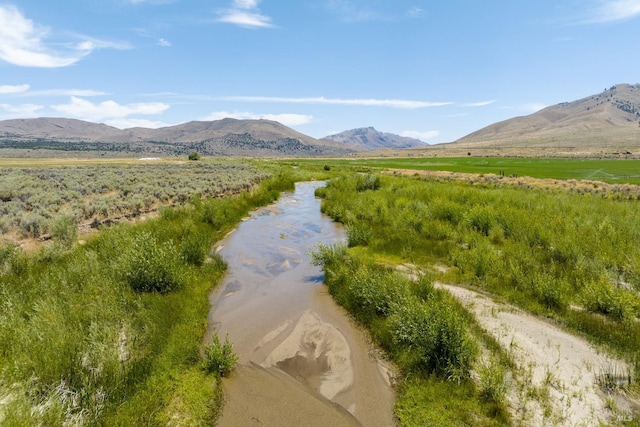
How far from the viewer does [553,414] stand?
199 inches

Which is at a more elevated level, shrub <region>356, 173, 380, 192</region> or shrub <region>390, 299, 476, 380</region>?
shrub <region>356, 173, 380, 192</region>

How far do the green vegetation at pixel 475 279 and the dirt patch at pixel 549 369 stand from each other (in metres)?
0.41

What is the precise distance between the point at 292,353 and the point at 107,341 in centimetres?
384

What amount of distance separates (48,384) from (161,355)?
191 centimetres

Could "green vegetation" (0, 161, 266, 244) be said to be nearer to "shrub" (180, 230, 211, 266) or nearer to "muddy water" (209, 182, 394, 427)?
"shrub" (180, 230, 211, 266)

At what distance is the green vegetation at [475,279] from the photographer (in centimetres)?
583

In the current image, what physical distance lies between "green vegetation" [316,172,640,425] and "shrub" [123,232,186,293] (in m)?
5.07

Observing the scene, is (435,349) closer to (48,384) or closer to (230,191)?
(48,384)

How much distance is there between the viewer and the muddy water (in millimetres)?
5703

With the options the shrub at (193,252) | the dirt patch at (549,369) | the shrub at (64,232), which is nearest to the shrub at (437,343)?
the dirt patch at (549,369)

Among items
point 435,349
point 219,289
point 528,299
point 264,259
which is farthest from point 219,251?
point 528,299

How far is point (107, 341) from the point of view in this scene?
5.82 m

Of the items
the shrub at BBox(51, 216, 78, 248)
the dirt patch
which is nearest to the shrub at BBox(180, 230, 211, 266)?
the shrub at BBox(51, 216, 78, 248)

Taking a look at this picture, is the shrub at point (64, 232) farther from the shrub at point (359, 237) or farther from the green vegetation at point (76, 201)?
the shrub at point (359, 237)
